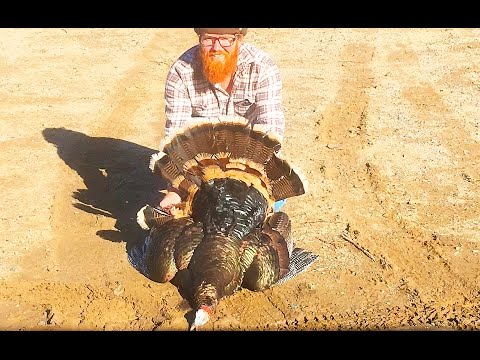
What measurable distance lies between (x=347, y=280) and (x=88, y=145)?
409cm

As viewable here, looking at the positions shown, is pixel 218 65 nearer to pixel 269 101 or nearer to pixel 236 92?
pixel 236 92

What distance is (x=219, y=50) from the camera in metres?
5.42

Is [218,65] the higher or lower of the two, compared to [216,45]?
lower

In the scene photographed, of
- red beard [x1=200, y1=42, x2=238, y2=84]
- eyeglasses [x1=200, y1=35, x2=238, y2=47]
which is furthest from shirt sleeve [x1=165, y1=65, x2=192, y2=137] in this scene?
eyeglasses [x1=200, y1=35, x2=238, y2=47]

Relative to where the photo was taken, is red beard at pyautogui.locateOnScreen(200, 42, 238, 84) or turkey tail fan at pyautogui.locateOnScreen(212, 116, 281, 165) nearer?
turkey tail fan at pyautogui.locateOnScreen(212, 116, 281, 165)

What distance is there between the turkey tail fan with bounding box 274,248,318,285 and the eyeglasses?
1819 millimetres

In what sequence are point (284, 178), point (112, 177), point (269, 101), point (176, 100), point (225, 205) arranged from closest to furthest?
point (225, 205), point (284, 178), point (269, 101), point (176, 100), point (112, 177)

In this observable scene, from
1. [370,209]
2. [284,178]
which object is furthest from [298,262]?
[370,209]

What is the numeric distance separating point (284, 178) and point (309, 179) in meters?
2.03

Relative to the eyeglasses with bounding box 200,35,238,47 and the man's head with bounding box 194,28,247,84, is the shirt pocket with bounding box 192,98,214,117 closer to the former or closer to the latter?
the man's head with bounding box 194,28,247,84

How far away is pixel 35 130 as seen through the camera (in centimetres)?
862

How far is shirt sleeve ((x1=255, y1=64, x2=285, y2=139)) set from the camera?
565 cm

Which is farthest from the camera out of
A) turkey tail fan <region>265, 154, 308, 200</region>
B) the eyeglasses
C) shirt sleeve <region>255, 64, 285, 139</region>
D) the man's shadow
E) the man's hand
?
the man's shadow

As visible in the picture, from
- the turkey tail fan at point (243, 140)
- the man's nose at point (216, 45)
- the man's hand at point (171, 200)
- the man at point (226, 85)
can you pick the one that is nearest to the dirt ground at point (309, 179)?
the man's hand at point (171, 200)
